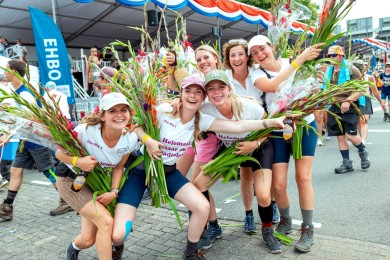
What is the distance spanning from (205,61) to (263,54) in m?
0.68

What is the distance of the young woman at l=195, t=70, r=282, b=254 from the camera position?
3.02 m

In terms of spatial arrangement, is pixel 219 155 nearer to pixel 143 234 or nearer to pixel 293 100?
pixel 293 100

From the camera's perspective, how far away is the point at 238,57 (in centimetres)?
331

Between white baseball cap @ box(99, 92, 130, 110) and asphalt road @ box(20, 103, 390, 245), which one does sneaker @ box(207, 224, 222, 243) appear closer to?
asphalt road @ box(20, 103, 390, 245)

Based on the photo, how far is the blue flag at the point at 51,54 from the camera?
7.54 meters

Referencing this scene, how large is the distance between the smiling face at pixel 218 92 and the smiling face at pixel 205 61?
0.66m

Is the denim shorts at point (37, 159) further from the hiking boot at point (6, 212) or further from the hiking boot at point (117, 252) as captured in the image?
the hiking boot at point (117, 252)

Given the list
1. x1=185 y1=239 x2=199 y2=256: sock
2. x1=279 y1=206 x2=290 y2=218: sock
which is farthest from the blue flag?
x1=279 y1=206 x2=290 y2=218: sock

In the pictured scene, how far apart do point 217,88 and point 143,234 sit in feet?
6.16

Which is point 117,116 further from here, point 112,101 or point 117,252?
point 117,252

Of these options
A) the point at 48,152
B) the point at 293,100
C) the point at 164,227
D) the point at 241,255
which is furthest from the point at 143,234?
the point at 293,100

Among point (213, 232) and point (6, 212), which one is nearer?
point (213, 232)

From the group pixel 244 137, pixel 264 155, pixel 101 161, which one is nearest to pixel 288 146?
pixel 264 155

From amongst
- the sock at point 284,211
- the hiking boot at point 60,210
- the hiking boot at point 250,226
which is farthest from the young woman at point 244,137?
the hiking boot at point 60,210
